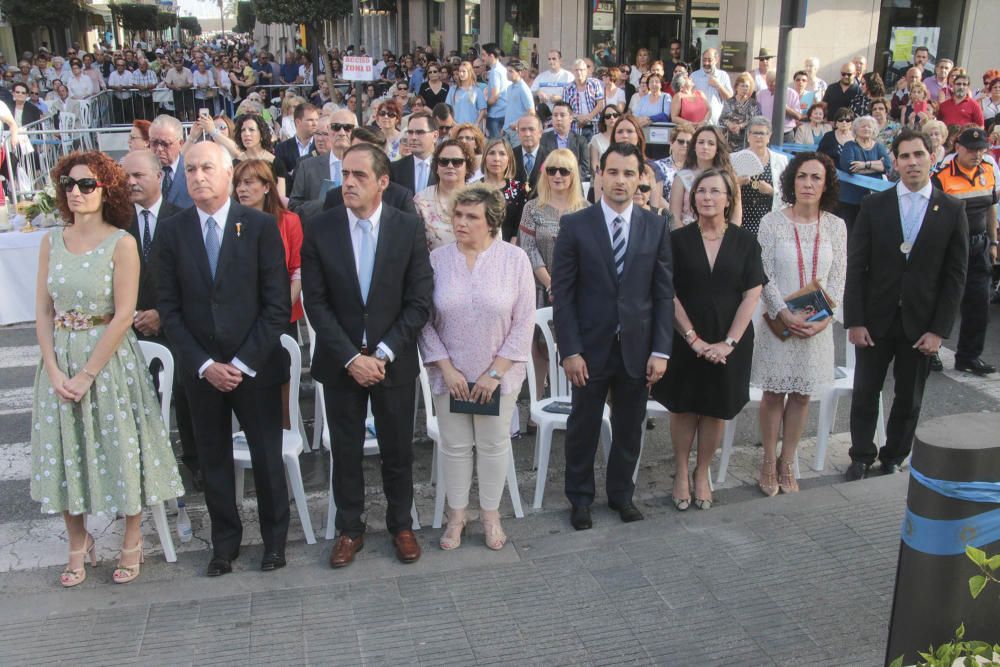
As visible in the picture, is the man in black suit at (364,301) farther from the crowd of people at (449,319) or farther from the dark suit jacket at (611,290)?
the dark suit jacket at (611,290)

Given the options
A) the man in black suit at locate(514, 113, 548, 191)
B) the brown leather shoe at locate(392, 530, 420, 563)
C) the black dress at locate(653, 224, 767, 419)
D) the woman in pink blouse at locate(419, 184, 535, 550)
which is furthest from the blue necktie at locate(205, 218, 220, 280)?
the man in black suit at locate(514, 113, 548, 191)

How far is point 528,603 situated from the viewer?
14.0 ft

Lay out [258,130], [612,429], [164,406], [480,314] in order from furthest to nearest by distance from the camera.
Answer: [258,130] → [612,429] → [164,406] → [480,314]

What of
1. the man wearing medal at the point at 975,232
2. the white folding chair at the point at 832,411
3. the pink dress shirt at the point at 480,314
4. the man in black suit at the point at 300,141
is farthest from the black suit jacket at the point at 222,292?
the man wearing medal at the point at 975,232

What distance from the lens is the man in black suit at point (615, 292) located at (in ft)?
16.1

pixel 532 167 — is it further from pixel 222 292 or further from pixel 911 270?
pixel 222 292

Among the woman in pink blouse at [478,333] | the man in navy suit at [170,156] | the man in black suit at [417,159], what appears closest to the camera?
the woman in pink blouse at [478,333]

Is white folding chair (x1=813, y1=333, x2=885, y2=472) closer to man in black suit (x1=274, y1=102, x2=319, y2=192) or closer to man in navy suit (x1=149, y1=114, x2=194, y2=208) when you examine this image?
Answer: man in navy suit (x1=149, y1=114, x2=194, y2=208)

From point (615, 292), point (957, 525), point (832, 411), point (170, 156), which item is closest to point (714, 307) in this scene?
point (615, 292)

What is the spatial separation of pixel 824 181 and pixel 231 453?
3.61 m

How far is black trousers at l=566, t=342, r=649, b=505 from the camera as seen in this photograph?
16.4ft

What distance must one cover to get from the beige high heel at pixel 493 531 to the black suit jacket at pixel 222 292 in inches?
54.6

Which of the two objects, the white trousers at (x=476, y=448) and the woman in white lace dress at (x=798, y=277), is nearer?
the white trousers at (x=476, y=448)

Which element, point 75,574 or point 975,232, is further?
point 975,232
